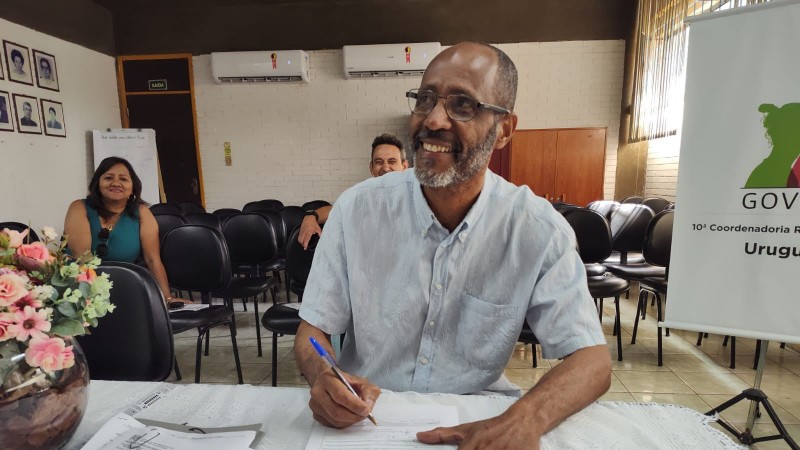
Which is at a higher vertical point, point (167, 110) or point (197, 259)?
point (167, 110)

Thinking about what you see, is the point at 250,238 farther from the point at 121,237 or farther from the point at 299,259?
the point at 299,259

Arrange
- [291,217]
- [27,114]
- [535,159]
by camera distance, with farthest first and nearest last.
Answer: [535,159] → [27,114] → [291,217]

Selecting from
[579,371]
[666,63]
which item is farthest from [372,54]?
[579,371]

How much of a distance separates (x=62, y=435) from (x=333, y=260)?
643 millimetres

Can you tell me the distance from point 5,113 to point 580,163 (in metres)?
7.36

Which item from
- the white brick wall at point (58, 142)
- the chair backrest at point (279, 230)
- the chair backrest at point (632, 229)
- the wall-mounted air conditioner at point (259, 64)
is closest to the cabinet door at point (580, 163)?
the chair backrest at point (632, 229)

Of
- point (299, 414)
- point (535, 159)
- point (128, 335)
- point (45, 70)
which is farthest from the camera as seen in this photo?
point (535, 159)

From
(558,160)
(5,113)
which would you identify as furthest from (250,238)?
(558,160)

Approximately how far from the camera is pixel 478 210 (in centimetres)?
108

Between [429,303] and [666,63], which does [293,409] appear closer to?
[429,303]

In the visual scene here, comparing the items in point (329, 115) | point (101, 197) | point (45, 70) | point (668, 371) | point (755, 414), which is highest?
point (45, 70)

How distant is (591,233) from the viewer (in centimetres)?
329

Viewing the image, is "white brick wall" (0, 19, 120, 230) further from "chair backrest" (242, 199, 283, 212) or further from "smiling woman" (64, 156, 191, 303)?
"smiling woman" (64, 156, 191, 303)

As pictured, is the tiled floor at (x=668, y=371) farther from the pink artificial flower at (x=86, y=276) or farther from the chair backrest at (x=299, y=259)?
the pink artificial flower at (x=86, y=276)
